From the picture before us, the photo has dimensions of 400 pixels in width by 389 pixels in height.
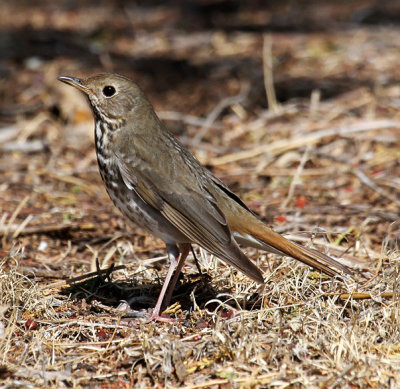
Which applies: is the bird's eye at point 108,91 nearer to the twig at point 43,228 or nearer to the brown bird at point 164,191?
the brown bird at point 164,191

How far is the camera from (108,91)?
4.96 meters

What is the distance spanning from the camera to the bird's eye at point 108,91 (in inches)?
195

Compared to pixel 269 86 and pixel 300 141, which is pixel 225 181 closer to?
pixel 300 141

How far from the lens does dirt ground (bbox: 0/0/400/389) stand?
383 centimetres

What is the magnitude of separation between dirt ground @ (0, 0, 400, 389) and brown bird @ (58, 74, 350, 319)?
319 mm

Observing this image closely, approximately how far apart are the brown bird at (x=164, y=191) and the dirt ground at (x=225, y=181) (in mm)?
319

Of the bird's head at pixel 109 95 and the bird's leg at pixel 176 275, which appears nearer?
the bird's leg at pixel 176 275

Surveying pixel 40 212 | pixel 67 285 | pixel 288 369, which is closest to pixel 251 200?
pixel 40 212

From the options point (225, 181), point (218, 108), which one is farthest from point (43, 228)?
point (218, 108)

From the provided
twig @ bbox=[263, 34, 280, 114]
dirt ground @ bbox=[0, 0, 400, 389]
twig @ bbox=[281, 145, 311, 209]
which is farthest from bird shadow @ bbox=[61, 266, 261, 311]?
twig @ bbox=[263, 34, 280, 114]

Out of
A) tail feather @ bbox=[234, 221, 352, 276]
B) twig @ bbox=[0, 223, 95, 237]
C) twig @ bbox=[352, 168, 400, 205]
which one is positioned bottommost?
twig @ bbox=[352, 168, 400, 205]

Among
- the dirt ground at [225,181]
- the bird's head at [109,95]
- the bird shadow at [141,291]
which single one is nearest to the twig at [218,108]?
the dirt ground at [225,181]

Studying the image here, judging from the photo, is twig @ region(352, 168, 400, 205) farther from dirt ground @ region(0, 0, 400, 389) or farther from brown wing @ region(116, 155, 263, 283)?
brown wing @ region(116, 155, 263, 283)

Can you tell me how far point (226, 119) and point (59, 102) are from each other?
2.06 metres
